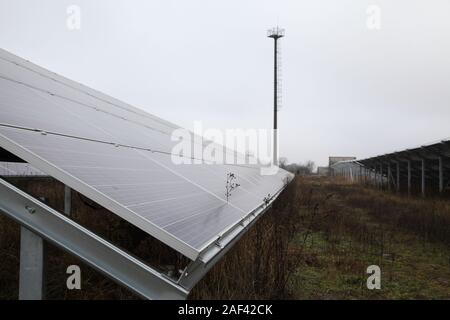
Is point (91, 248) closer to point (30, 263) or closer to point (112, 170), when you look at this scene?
point (30, 263)

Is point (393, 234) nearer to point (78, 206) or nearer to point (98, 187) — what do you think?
point (78, 206)

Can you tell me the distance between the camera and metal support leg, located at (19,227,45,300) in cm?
285

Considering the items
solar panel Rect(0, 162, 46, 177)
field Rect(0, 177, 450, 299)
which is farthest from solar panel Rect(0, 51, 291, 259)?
solar panel Rect(0, 162, 46, 177)

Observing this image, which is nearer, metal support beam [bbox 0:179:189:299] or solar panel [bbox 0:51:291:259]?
metal support beam [bbox 0:179:189:299]

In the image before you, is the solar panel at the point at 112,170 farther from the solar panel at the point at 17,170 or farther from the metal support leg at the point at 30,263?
the solar panel at the point at 17,170

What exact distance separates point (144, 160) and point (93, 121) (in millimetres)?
1489

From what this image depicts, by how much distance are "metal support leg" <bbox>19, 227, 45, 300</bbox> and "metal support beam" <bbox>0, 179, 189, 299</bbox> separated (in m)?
0.09

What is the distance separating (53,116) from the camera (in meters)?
5.07

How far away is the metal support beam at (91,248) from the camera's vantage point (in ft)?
9.06

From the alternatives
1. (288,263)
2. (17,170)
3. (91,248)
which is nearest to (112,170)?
(91,248)

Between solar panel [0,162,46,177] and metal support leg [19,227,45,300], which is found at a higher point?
solar panel [0,162,46,177]

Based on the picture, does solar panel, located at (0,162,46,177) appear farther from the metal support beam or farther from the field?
the metal support beam

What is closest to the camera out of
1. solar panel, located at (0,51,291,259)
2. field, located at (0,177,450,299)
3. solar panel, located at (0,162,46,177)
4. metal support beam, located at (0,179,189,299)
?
metal support beam, located at (0,179,189,299)
